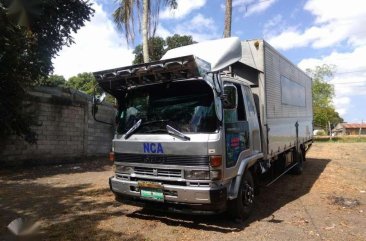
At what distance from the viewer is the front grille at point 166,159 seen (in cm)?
571

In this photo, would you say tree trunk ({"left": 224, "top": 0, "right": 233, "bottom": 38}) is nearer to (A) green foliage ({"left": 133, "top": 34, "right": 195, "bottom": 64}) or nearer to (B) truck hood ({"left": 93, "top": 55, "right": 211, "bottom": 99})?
(B) truck hood ({"left": 93, "top": 55, "right": 211, "bottom": 99})

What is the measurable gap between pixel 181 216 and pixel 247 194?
1.25 meters

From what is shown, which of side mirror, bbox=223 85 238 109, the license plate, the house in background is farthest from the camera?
the house in background

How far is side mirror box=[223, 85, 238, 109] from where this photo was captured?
6188 mm

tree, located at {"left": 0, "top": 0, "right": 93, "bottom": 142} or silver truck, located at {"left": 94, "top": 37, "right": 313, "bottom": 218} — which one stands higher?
tree, located at {"left": 0, "top": 0, "right": 93, "bottom": 142}

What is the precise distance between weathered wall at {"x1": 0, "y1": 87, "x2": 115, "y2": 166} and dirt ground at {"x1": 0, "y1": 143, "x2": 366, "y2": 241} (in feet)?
9.62

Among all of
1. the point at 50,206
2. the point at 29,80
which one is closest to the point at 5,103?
the point at 29,80

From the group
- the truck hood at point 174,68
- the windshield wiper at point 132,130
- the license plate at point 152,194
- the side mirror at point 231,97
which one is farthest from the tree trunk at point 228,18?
the license plate at point 152,194

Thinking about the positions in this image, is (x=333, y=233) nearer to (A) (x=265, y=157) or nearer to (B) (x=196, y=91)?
(A) (x=265, y=157)

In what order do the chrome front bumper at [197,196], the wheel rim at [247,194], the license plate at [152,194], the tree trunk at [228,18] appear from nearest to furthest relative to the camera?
the chrome front bumper at [197,196]
the license plate at [152,194]
the wheel rim at [247,194]
the tree trunk at [228,18]

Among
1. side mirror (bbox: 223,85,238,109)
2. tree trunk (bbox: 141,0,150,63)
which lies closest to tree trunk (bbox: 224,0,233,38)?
tree trunk (bbox: 141,0,150,63)

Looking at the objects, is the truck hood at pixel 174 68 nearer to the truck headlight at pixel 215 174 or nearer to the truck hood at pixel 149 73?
the truck hood at pixel 149 73

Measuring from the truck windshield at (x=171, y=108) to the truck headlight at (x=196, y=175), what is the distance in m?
0.62

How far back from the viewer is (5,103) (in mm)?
12672
